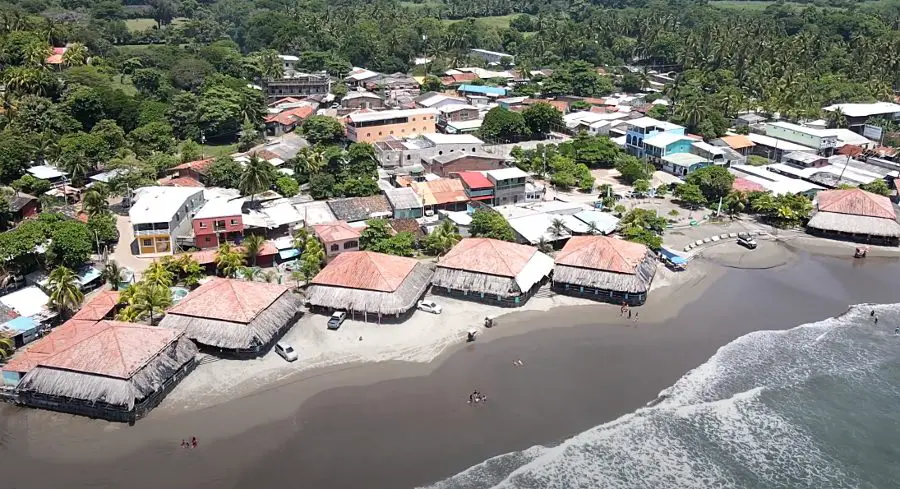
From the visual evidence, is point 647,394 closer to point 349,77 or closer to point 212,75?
point 212,75

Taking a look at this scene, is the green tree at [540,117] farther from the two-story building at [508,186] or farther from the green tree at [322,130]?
the two-story building at [508,186]

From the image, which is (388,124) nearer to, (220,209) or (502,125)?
(502,125)

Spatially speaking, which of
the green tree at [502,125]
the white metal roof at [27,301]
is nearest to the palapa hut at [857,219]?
the green tree at [502,125]

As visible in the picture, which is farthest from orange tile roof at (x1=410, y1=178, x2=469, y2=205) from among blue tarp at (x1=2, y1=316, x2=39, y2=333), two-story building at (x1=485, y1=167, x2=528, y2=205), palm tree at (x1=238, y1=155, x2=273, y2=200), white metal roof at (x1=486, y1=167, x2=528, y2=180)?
blue tarp at (x1=2, y1=316, x2=39, y2=333)

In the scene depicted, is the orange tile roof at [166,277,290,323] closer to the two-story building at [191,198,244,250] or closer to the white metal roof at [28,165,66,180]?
the two-story building at [191,198,244,250]

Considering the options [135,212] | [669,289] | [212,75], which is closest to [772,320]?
[669,289]

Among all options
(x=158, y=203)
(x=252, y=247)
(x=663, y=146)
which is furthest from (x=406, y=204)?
(x=663, y=146)
